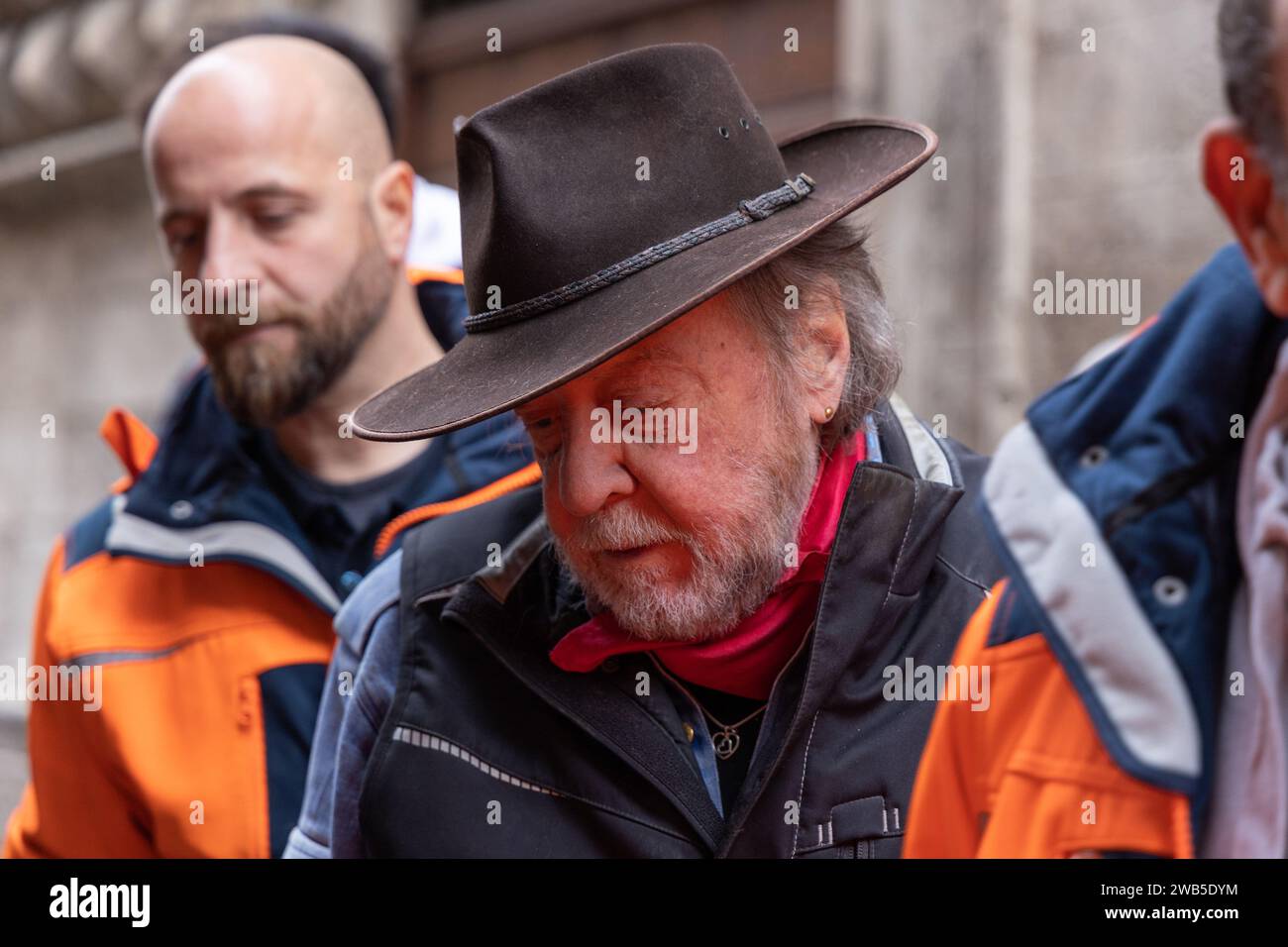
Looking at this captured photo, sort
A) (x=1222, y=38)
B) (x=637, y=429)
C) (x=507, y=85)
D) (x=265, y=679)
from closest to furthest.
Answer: (x=1222, y=38) < (x=637, y=429) < (x=265, y=679) < (x=507, y=85)

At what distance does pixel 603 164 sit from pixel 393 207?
0.69 meters

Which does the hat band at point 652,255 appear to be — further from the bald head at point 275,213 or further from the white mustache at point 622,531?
the bald head at point 275,213

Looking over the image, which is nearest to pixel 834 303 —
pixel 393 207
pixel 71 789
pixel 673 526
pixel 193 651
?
pixel 673 526

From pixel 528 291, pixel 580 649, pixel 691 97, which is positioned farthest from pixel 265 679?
pixel 691 97

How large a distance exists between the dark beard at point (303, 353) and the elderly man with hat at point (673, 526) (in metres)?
0.47

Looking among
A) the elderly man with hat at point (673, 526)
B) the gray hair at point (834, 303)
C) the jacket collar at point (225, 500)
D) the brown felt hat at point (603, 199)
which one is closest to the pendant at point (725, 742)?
the elderly man with hat at point (673, 526)

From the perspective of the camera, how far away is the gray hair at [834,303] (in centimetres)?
147

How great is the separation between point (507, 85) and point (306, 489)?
1218 mm

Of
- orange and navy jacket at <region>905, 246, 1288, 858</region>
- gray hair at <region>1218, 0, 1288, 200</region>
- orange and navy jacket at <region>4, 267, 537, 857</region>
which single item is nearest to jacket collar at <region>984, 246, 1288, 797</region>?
orange and navy jacket at <region>905, 246, 1288, 858</region>

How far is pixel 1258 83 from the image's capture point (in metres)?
1.04

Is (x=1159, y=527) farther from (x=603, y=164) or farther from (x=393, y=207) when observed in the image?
(x=393, y=207)

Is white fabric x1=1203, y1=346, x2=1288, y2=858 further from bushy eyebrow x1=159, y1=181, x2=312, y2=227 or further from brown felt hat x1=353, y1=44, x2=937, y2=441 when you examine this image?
bushy eyebrow x1=159, y1=181, x2=312, y2=227

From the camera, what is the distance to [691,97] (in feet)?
4.82

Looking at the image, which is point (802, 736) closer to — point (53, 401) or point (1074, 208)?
point (1074, 208)
